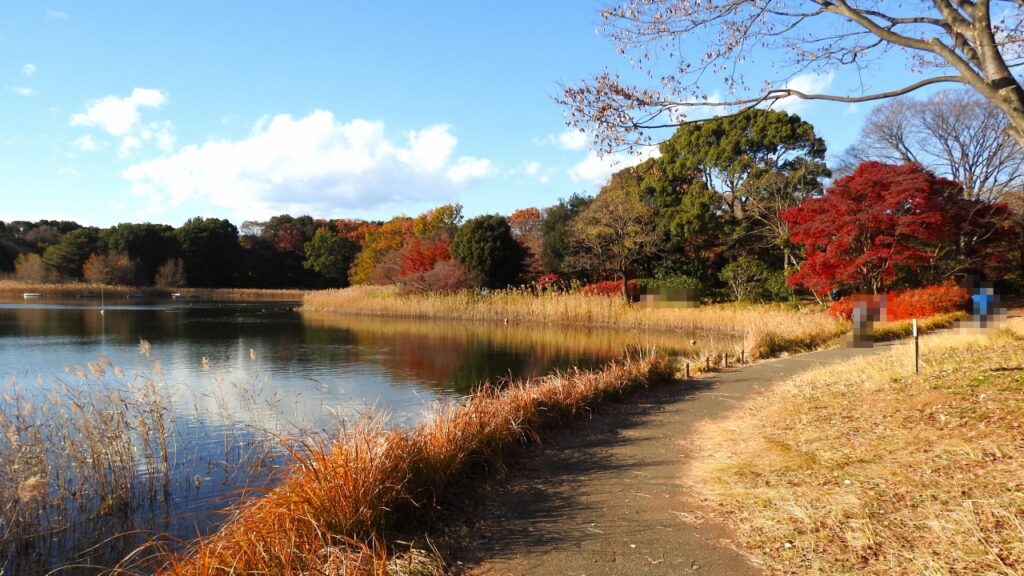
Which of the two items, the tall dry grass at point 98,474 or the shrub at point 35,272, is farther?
the shrub at point 35,272

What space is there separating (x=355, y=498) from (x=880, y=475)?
3.46 metres

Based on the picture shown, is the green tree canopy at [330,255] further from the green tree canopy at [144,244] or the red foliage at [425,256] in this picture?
the red foliage at [425,256]

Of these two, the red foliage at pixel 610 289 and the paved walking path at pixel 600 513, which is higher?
the red foliage at pixel 610 289

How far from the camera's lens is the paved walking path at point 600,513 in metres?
3.49

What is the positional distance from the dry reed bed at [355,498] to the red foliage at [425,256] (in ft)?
94.9

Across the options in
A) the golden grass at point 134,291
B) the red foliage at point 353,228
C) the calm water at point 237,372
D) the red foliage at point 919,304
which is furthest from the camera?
the red foliage at point 353,228

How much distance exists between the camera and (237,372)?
510 inches

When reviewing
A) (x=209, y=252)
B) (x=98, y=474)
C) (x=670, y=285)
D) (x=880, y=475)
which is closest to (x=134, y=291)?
(x=209, y=252)

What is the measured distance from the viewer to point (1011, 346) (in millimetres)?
8961

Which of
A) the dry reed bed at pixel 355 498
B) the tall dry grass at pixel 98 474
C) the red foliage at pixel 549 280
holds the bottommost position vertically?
the tall dry grass at pixel 98 474

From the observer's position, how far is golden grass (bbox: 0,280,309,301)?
4816 centimetres

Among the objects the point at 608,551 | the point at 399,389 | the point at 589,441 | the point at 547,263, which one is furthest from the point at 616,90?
the point at 547,263

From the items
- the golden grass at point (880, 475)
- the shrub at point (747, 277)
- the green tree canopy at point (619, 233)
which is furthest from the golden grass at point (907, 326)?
the green tree canopy at point (619, 233)

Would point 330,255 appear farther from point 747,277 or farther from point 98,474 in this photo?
point 98,474
